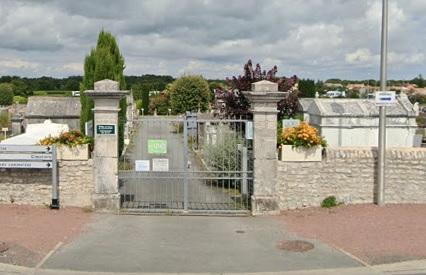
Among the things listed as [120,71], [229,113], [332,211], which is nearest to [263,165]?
[332,211]

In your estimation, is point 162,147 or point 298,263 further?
point 162,147

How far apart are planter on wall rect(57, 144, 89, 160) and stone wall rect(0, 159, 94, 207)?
116mm

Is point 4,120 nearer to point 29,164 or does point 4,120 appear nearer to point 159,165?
point 29,164

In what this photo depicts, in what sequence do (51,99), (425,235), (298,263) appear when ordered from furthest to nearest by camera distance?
(51,99) → (425,235) → (298,263)

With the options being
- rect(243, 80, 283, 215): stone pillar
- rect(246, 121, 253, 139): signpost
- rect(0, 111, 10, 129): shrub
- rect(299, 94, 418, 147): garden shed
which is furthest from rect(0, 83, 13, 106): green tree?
rect(243, 80, 283, 215): stone pillar

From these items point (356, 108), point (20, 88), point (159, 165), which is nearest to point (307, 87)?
point (356, 108)

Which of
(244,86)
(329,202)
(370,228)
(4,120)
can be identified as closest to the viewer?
(370,228)

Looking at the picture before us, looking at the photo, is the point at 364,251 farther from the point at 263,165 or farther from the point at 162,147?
the point at 162,147

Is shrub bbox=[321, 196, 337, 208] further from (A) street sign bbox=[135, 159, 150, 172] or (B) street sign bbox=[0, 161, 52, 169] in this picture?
(B) street sign bbox=[0, 161, 52, 169]

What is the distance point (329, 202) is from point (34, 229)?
6.53m

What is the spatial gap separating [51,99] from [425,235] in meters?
25.9

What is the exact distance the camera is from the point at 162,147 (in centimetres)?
1188

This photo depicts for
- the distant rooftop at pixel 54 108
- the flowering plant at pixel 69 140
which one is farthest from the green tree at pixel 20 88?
the flowering plant at pixel 69 140

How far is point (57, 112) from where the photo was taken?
29.9m
